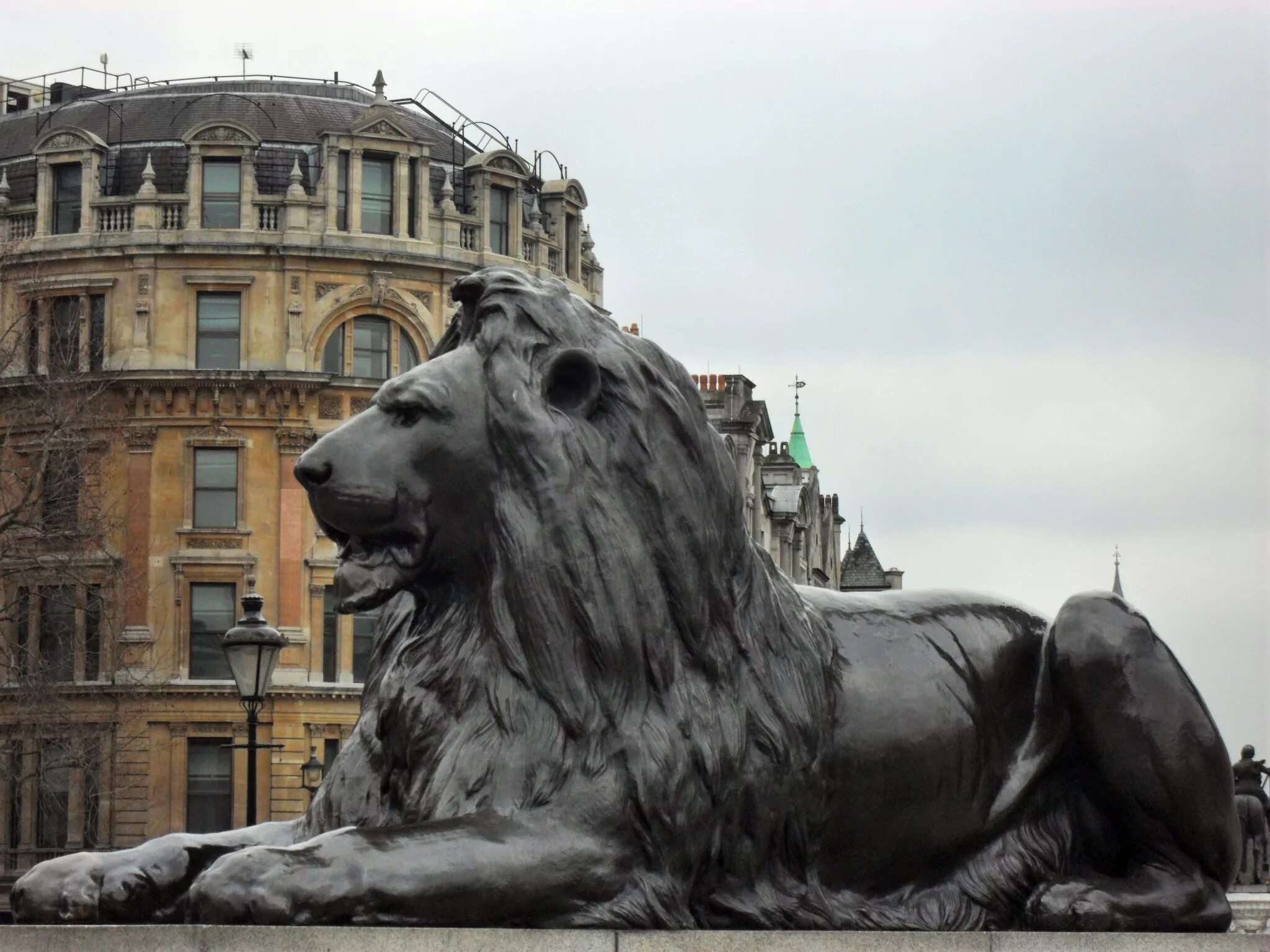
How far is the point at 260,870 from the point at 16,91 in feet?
211

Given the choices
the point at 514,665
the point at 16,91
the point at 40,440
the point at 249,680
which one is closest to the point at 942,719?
the point at 514,665

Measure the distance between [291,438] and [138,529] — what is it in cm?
407

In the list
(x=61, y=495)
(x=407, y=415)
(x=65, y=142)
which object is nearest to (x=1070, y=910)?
(x=407, y=415)

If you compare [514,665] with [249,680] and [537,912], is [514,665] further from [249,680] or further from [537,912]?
[249,680]

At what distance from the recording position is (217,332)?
171ft

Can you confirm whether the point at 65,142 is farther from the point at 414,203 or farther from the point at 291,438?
the point at 291,438

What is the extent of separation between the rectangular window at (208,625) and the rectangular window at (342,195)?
9.02 metres

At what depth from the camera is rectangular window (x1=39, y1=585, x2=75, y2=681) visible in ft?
163

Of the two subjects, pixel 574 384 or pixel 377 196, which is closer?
pixel 574 384

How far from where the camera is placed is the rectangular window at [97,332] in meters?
51.4

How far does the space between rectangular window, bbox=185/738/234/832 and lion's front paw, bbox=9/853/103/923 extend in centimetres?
4590

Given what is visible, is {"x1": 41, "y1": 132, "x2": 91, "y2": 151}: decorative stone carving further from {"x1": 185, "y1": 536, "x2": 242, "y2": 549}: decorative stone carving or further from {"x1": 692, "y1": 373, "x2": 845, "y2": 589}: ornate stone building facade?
{"x1": 692, "y1": 373, "x2": 845, "y2": 589}: ornate stone building facade

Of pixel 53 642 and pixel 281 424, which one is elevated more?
pixel 281 424

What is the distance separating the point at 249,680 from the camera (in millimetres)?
19719
